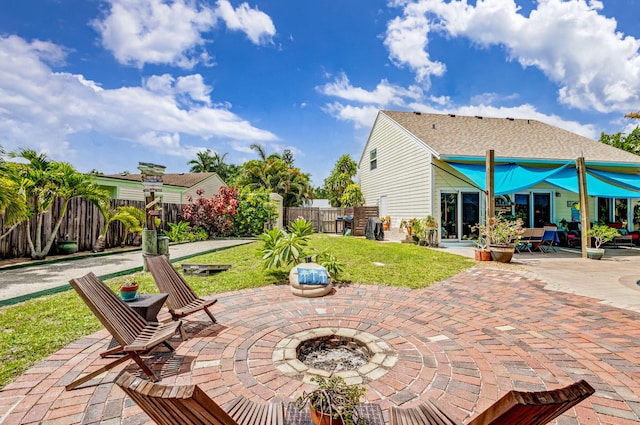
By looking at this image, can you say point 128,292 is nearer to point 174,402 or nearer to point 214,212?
point 174,402

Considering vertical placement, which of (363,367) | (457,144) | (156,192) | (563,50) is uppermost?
(563,50)

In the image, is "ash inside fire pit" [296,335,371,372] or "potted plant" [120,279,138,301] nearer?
"ash inside fire pit" [296,335,371,372]

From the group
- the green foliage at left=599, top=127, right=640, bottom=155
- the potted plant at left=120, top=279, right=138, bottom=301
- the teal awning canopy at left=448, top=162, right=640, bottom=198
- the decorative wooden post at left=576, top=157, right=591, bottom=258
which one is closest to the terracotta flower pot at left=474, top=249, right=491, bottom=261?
the teal awning canopy at left=448, top=162, right=640, bottom=198

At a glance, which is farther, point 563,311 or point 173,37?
point 173,37

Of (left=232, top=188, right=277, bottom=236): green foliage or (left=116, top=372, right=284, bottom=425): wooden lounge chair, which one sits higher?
(left=232, top=188, right=277, bottom=236): green foliage

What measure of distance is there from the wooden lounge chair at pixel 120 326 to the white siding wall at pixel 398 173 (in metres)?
12.0

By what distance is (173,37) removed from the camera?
970cm

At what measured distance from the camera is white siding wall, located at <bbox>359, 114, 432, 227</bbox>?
13.7m

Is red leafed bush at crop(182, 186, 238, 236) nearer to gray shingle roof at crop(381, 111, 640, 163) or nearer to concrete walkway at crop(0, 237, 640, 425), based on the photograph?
gray shingle roof at crop(381, 111, 640, 163)

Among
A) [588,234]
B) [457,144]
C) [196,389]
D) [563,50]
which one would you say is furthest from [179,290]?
[563,50]

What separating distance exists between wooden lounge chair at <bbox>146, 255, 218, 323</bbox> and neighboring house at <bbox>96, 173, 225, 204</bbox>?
1469 cm

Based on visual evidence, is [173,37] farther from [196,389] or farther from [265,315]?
[196,389]

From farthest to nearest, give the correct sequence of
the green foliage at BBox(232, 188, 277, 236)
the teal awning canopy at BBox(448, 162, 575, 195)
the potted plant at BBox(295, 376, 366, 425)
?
the green foliage at BBox(232, 188, 277, 236) → the teal awning canopy at BBox(448, 162, 575, 195) → the potted plant at BBox(295, 376, 366, 425)

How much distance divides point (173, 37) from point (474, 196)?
13.2m
